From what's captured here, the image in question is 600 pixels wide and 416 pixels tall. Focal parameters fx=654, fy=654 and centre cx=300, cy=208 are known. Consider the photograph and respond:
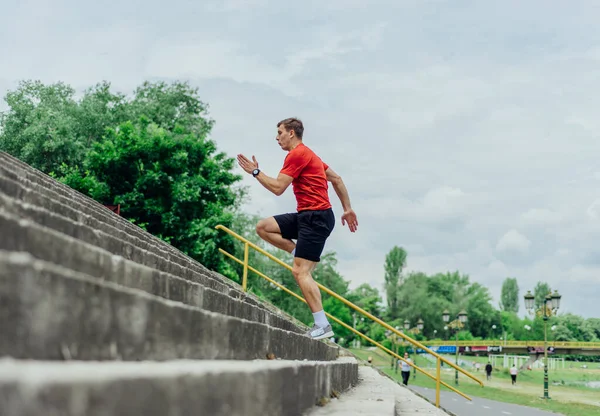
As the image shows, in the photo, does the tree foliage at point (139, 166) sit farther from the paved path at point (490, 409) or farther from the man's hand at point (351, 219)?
the man's hand at point (351, 219)

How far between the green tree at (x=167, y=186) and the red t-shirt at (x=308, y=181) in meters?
18.9

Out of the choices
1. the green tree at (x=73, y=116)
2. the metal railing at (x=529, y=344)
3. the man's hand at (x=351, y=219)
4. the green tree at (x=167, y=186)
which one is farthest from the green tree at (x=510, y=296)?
the man's hand at (x=351, y=219)

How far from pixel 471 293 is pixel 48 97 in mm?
121332

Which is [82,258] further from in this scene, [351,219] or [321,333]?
[351,219]

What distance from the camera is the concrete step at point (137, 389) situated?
112cm

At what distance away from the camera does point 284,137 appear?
605 cm

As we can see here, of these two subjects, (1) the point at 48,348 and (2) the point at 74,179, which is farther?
(2) the point at 74,179

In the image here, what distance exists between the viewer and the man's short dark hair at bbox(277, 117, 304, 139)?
6043mm

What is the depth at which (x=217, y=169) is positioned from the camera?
94.1 ft

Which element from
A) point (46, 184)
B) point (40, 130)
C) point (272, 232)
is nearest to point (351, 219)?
point (272, 232)

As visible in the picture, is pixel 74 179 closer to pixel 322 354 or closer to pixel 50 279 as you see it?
pixel 322 354

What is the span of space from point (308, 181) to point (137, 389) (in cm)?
466

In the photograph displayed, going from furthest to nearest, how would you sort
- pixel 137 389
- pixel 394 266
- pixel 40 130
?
pixel 394 266 < pixel 40 130 < pixel 137 389

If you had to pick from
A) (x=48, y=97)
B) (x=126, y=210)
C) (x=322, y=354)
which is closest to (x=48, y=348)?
(x=322, y=354)
